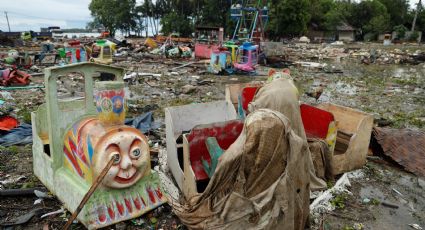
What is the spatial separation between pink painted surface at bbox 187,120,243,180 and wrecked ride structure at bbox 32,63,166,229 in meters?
0.81

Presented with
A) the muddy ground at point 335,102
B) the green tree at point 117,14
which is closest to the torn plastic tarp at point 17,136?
the muddy ground at point 335,102

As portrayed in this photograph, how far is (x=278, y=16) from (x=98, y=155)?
36221 mm

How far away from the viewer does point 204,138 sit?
14.5 feet

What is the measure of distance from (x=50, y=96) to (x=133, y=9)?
47.9 metres

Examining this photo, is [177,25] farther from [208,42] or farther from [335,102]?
[335,102]

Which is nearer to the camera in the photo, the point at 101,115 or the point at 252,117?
the point at 252,117

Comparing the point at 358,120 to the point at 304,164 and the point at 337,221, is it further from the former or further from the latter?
the point at 304,164

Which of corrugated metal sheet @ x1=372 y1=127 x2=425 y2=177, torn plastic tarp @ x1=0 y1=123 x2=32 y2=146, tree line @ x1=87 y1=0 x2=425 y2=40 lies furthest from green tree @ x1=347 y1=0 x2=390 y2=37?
torn plastic tarp @ x1=0 y1=123 x2=32 y2=146

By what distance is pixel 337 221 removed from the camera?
12.8 ft

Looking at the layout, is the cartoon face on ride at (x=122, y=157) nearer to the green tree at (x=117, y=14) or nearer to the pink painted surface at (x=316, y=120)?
the pink painted surface at (x=316, y=120)

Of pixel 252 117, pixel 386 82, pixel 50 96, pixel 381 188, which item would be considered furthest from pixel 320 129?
pixel 386 82

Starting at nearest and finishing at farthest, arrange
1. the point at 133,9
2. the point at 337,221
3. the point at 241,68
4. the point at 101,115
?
1. the point at 101,115
2. the point at 337,221
3. the point at 241,68
4. the point at 133,9

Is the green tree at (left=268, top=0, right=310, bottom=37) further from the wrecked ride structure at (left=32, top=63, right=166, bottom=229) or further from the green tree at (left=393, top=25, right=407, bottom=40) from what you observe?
the wrecked ride structure at (left=32, top=63, right=166, bottom=229)

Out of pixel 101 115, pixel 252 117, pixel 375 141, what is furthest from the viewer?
pixel 375 141
